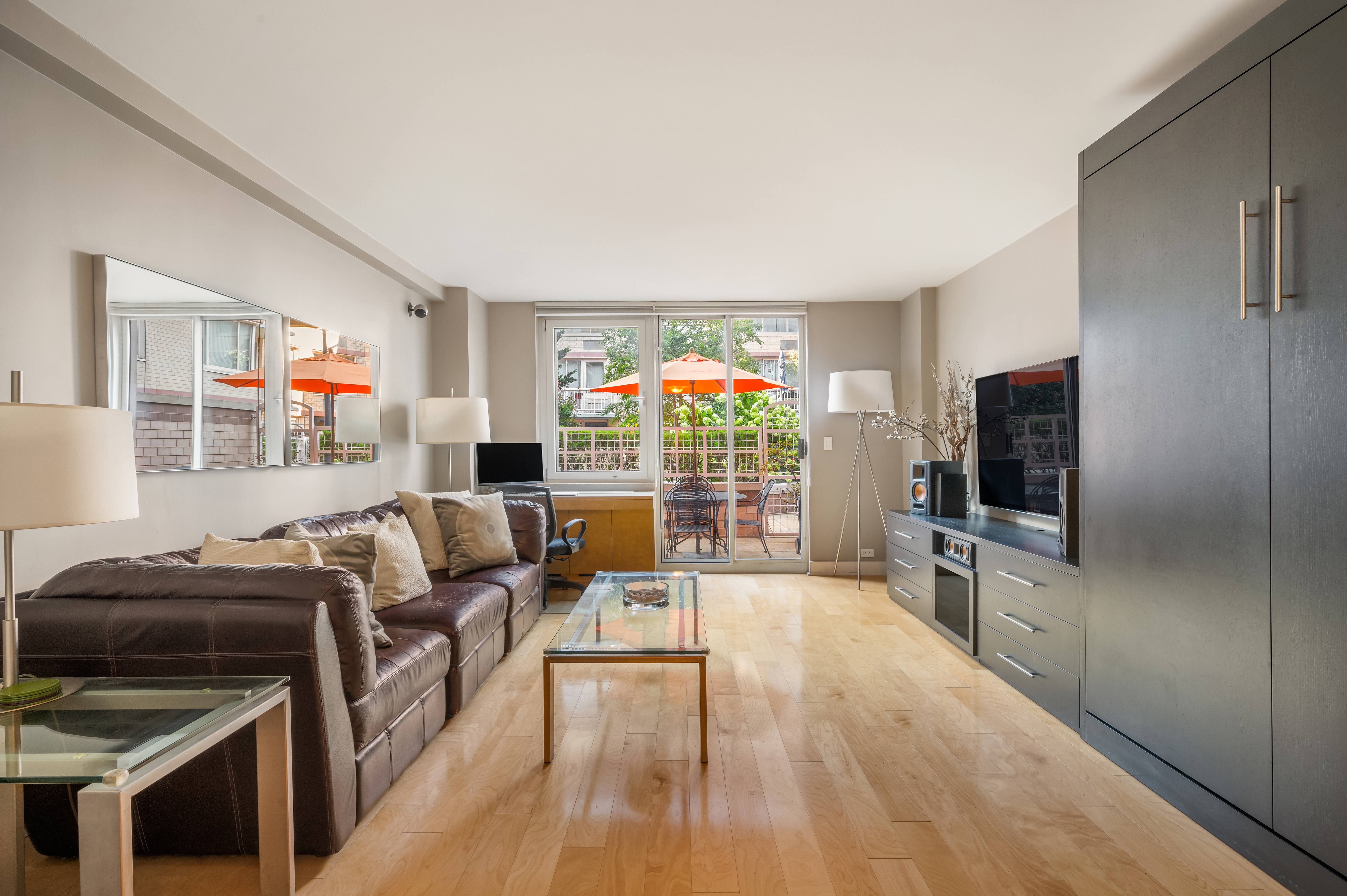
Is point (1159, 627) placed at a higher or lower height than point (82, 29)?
lower

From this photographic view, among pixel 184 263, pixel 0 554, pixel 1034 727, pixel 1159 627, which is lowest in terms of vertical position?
pixel 1034 727

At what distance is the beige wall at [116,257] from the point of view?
81.7 inches

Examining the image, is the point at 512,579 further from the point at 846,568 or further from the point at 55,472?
the point at 846,568

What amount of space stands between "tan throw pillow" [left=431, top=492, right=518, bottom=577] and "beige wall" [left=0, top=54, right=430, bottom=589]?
0.63 meters

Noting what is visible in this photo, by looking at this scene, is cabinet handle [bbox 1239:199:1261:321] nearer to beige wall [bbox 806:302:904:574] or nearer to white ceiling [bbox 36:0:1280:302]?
white ceiling [bbox 36:0:1280:302]

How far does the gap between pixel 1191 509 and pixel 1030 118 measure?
1.61 meters

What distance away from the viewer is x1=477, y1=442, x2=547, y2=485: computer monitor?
5477 millimetres

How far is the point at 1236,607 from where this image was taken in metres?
2.00

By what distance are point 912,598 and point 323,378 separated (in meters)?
3.96

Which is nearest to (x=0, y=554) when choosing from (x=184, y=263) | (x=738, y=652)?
(x=184, y=263)

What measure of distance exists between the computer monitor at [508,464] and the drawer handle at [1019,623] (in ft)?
11.4

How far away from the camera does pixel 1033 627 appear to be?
3.17 metres

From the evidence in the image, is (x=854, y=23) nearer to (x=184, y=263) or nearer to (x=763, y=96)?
(x=763, y=96)

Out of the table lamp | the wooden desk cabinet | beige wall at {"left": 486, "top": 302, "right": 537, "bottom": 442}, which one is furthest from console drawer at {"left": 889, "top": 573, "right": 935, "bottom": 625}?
the table lamp
